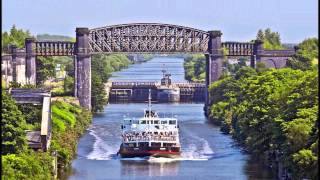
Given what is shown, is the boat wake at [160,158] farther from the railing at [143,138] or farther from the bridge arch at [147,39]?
the bridge arch at [147,39]

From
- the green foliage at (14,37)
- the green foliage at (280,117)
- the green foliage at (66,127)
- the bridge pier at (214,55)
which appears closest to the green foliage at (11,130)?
the green foliage at (66,127)

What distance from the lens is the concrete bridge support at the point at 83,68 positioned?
12950 cm

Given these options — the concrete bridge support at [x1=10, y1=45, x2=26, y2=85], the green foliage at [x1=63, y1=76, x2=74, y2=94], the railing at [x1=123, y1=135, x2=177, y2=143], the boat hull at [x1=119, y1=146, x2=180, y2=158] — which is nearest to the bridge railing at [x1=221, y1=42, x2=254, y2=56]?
the green foliage at [x1=63, y1=76, x2=74, y2=94]

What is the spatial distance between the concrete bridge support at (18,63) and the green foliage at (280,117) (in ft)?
99.8

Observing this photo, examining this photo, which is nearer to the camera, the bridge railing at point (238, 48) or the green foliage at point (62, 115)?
the green foliage at point (62, 115)

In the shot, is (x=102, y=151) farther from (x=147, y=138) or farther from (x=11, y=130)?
(x=11, y=130)

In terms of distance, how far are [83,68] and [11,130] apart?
7141 centimetres

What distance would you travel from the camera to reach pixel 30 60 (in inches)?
5354

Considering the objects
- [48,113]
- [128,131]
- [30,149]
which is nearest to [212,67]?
[128,131]

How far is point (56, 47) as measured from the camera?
13525cm

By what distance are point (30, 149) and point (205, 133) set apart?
4154 cm

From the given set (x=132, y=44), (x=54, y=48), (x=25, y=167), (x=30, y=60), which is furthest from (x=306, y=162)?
(x=30, y=60)

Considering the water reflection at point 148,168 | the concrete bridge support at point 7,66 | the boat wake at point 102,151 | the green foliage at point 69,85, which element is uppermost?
the concrete bridge support at point 7,66

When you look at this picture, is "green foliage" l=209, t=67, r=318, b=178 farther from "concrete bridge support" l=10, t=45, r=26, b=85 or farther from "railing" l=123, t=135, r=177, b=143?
"concrete bridge support" l=10, t=45, r=26, b=85
